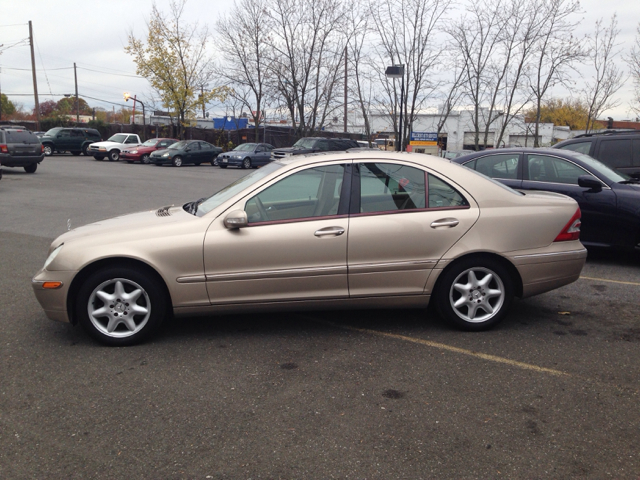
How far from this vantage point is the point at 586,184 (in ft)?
23.1

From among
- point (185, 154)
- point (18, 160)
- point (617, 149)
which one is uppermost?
point (185, 154)

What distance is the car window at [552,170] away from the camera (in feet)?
24.3

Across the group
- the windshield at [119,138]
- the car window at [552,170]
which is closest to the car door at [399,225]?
the car window at [552,170]

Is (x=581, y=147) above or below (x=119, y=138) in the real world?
below

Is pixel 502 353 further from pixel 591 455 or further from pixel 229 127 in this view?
pixel 229 127

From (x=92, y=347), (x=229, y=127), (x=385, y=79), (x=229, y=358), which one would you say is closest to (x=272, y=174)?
(x=229, y=358)

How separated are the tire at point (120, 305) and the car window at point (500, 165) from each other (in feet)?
17.9

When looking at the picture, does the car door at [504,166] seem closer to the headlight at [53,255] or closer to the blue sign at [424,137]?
the headlight at [53,255]

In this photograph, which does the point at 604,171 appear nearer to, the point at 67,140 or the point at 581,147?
the point at 581,147

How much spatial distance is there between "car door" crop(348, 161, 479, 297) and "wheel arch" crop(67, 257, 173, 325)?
1.58m

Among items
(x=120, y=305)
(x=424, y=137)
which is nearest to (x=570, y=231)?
(x=120, y=305)

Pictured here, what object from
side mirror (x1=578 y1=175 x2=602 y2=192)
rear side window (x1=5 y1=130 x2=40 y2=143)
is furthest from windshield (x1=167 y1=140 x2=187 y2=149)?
side mirror (x1=578 y1=175 x2=602 y2=192)

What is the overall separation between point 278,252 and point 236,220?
16.3 inches

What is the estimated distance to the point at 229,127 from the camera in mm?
57875
